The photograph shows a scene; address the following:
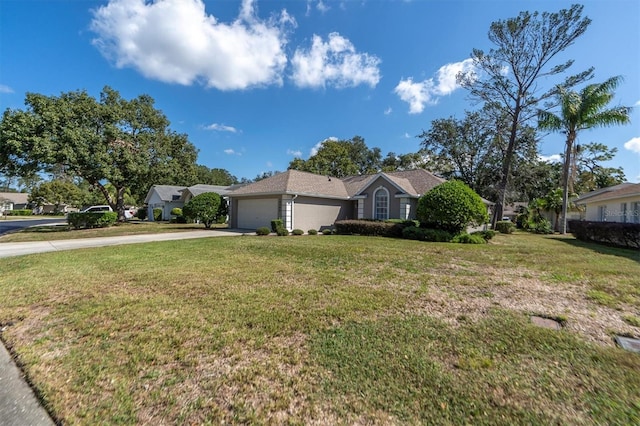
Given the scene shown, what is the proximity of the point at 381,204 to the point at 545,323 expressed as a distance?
1405cm

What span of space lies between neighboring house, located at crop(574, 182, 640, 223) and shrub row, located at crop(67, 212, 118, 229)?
32.1m

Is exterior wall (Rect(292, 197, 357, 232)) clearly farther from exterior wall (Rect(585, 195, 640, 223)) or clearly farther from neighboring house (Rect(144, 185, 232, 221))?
neighboring house (Rect(144, 185, 232, 221))

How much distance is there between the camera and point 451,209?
13211mm

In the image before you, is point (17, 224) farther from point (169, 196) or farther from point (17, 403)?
point (17, 403)

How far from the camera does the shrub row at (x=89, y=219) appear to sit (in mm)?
18344

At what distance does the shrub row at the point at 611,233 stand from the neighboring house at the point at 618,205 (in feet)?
10.5

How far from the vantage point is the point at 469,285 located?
5.85 m

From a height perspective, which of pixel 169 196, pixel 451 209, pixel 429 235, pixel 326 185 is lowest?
pixel 429 235

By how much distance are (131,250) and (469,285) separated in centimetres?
1072

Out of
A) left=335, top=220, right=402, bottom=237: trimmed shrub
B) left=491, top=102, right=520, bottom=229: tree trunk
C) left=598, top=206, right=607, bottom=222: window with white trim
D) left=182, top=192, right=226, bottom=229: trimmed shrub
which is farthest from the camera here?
left=491, top=102, right=520, bottom=229: tree trunk

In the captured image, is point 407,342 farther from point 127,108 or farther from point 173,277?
point 127,108

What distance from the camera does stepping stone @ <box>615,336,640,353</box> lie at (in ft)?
11.0

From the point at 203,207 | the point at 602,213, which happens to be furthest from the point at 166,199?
the point at 602,213

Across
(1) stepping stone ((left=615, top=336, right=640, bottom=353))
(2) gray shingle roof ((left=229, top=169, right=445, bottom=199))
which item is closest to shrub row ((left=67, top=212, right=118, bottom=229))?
(2) gray shingle roof ((left=229, top=169, right=445, bottom=199))
